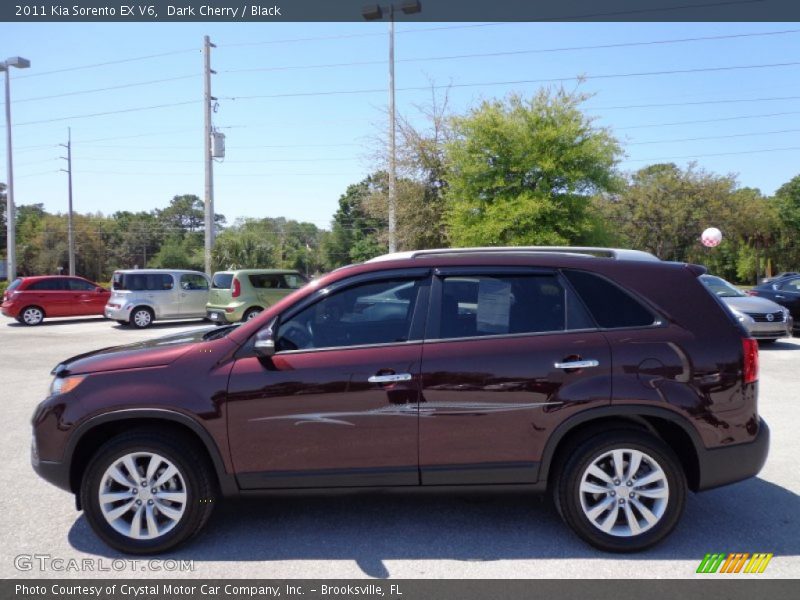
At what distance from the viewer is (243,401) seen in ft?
12.1

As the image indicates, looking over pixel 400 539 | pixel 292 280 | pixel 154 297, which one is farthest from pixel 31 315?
pixel 400 539

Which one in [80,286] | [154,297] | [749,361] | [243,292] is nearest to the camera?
[749,361]

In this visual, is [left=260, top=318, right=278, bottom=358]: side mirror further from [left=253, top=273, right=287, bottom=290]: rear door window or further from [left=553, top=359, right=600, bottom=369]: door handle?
[left=253, top=273, right=287, bottom=290]: rear door window

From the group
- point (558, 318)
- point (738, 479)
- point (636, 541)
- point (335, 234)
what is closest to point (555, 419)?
point (558, 318)

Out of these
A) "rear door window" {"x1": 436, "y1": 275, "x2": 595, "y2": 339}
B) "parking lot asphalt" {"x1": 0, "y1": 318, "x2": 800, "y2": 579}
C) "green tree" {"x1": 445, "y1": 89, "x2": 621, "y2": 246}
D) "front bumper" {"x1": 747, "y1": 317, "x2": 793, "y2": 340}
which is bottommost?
"parking lot asphalt" {"x1": 0, "y1": 318, "x2": 800, "y2": 579}

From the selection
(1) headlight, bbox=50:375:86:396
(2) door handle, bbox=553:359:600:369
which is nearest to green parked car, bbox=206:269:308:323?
(1) headlight, bbox=50:375:86:396

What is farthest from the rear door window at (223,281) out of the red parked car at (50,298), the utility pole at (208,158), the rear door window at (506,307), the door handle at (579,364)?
the door handle at (579,364)

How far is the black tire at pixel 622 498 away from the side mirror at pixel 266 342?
193 cm

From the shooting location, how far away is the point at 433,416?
3.67 meters

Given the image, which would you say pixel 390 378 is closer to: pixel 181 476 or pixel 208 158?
pixel 181 476

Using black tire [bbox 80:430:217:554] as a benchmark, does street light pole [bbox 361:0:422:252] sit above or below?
above

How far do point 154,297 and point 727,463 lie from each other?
17.6 meters

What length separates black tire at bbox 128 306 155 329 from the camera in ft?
59.4

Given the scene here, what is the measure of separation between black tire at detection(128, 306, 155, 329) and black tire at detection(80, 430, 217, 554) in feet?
50.9
